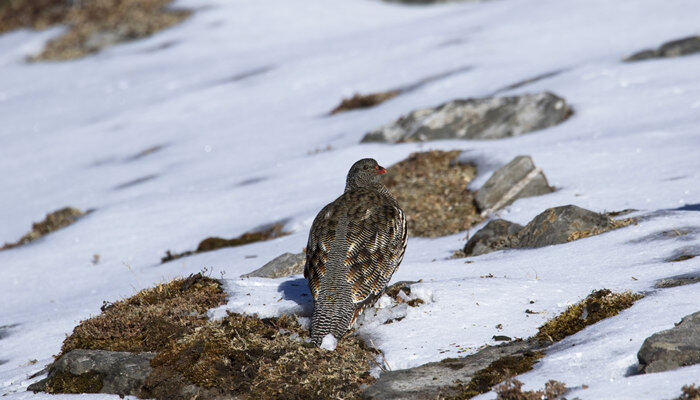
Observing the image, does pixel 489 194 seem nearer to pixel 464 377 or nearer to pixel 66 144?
pixel 464 377

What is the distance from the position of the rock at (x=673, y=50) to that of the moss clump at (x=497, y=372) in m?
18.9

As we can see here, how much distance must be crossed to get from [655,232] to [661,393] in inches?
208

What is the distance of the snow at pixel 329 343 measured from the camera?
23.0 feet

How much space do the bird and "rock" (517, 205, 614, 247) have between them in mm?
3329

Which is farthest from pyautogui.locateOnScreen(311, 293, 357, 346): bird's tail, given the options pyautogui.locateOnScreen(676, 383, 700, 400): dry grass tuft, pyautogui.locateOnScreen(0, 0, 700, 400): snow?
pyautogui.locateOnScreen(676, 383, 700, 400): dry grass tuft

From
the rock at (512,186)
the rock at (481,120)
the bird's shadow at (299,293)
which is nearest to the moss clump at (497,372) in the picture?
the bird's shadow at (299,293)

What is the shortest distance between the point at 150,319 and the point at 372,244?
2.89 metres

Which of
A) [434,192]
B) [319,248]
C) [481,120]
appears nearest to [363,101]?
[481,120]

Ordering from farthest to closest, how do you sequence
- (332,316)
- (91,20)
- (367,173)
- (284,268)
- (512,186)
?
(91,20) < (512,186) < (284,268) < (367,173) < (332,316)

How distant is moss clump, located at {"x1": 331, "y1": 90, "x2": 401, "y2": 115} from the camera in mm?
25016

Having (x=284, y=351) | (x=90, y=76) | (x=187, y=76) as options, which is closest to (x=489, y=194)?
(x=284, y=351)

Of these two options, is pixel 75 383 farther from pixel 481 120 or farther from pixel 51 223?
pixel 481 120

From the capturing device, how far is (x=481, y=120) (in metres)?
19.3

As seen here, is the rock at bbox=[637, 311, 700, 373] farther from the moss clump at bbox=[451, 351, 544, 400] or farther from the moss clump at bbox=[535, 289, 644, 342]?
the moss clump at bbox=[535, 289, 644, 342]
